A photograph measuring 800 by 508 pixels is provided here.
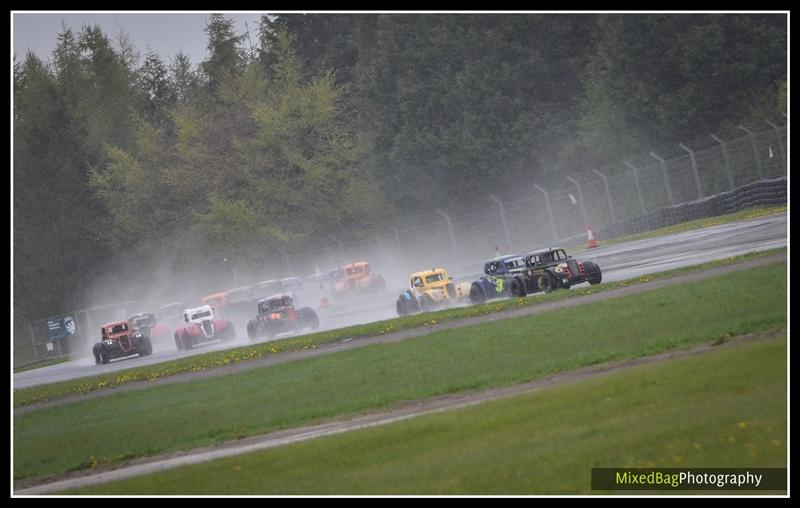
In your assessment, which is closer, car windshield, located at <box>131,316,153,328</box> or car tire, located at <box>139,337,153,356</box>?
car tire, located at <box>139,337,153,356</box>

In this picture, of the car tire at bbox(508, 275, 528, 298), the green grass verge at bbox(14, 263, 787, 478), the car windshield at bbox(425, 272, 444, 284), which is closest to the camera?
the green grass verge at bbox(14, 263, 787, 478)

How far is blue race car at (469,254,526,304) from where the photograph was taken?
32.8 metres

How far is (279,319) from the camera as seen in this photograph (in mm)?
40312

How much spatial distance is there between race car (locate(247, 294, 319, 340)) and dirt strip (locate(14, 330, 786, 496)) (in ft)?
69.7

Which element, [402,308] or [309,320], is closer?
[402,308]

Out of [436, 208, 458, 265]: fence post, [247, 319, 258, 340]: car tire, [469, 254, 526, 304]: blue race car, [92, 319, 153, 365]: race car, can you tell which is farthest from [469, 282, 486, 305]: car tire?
[436, 208, 458, 265]: fence post

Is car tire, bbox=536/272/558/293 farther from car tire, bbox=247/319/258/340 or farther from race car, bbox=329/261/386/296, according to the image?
race car, bbox=329/261/386/296

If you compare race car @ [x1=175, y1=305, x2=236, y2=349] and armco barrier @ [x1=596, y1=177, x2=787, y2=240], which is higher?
armco barrier @ [x1=596, y1=177, x2=787, y2=240]

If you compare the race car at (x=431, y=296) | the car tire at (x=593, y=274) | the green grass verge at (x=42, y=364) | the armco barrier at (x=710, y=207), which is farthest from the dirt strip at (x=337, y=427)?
the green grass verge at (x=42, y=364)

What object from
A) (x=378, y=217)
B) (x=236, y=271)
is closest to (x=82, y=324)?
(x=236, y=271)

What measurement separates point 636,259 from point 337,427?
21.1 metres

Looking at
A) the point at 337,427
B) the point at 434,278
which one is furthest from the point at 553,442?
the point at 434,278

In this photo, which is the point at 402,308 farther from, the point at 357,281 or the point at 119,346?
the point at 357,281

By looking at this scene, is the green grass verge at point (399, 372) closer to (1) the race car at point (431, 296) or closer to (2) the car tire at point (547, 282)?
(2) the car tire at point (547, 282)
